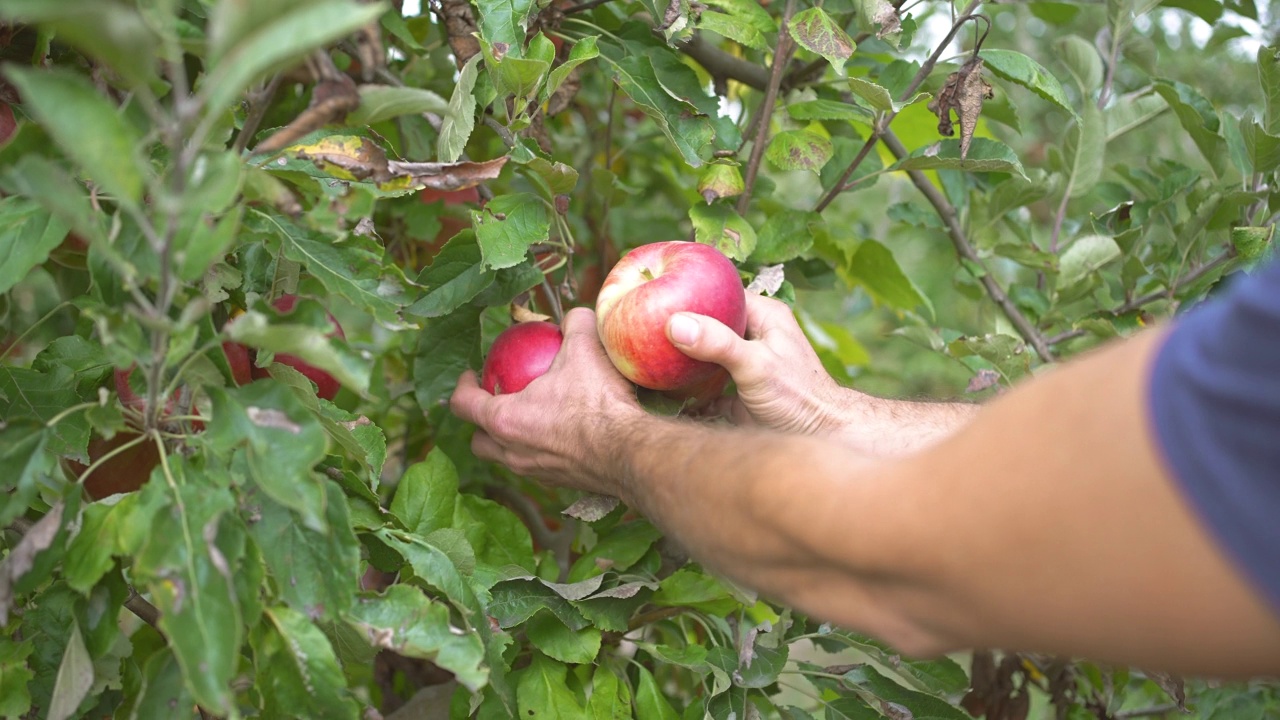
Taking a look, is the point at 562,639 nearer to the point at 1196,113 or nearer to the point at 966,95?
the point at 966,95

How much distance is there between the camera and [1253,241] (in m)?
1.30

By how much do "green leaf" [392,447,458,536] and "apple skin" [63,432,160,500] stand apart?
0.27 m

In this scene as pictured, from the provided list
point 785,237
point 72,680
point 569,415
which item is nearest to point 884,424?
point 785,237

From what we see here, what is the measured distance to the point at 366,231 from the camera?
1.06m

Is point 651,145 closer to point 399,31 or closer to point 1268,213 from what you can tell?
point 399,31

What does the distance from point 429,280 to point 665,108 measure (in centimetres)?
36

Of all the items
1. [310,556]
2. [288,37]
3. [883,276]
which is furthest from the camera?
[883,276]

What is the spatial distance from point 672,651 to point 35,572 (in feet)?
2.28

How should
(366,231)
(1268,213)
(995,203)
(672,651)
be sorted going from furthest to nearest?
1. (995,203)
2. (1268,213)
3. (672,651)
4. (366,231)

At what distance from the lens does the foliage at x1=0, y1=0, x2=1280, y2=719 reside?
74 cm

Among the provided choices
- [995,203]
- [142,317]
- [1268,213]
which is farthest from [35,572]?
[1268,213]

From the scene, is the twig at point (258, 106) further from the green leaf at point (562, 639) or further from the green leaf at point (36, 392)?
the green leaf at point (562, 639)

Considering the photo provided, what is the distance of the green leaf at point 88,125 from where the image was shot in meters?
0.61

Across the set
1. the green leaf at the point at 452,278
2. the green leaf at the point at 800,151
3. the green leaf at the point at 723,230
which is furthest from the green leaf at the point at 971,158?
the green leaf at the point at 452,278
